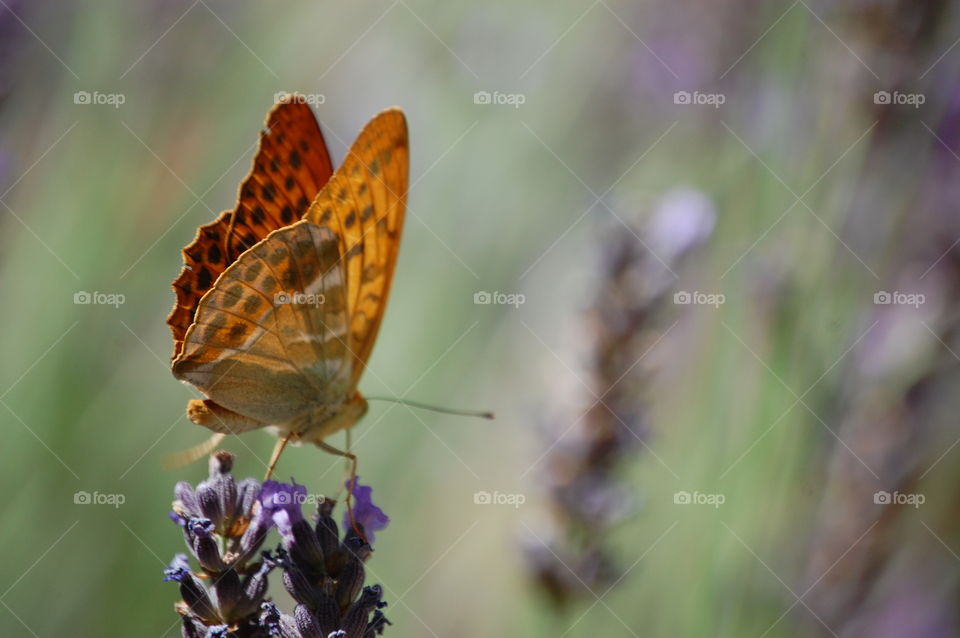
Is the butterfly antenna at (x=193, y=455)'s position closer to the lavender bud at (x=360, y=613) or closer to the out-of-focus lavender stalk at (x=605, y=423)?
the lavender bud at (x=360, y=613)

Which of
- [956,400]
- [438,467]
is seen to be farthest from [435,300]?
[956,400]

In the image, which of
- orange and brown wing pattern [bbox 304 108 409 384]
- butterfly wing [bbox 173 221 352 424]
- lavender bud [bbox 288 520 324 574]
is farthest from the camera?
orange and brown wing pattern [bbox 304 108 409 384]

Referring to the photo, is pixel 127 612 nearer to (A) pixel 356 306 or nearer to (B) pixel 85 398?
(B) pixel 85 398

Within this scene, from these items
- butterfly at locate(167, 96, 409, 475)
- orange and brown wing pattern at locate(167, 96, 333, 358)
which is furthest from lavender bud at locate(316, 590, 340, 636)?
orange and brown wing pattern at locate(167, 96, 333, 358)

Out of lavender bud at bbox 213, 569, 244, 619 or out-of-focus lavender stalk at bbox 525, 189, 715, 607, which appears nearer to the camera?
lavender bud at bbox 213, 569, 244, 619

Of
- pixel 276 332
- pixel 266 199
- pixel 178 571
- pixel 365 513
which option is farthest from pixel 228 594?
pixel 266 199

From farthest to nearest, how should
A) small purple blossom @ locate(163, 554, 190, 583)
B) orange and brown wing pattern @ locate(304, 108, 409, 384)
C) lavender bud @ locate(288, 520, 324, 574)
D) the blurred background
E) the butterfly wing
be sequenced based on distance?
1. the blurred background
2. orange and brown wing pattern @ locate(304, 108, 409, 384)
3. the butterfly wing
4. lavender bud @ locate(288, 520, 324, 574)
5. small purple blossom @ locate(163, 554, 190, 583)

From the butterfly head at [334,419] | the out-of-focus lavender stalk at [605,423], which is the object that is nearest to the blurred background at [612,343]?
the out-of-focus lavender stalk at [605,423]

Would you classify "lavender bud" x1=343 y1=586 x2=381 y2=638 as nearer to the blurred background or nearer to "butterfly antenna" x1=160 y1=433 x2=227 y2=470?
"butterfly antenna" x1=160 y1=433 x2=227 y2=470
